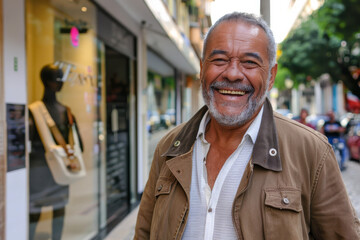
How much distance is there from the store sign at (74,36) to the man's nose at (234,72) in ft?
12.3

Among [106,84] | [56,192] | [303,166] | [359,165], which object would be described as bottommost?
[359,165]

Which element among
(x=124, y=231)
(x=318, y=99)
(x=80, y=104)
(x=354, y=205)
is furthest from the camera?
(x=318, y=99)

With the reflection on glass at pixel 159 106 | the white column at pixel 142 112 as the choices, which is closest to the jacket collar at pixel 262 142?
the white column at pixel 142 112

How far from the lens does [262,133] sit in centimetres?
177

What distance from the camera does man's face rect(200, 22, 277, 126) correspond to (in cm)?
179

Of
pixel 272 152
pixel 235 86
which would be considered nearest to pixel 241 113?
pixel 235 86

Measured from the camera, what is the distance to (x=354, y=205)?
7062mm

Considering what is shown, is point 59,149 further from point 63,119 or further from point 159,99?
point 159,99

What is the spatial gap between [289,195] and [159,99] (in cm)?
1033

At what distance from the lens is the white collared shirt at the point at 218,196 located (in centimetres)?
170

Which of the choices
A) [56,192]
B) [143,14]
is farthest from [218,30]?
[143,14]

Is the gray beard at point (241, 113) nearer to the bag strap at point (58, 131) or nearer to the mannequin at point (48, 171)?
the mannequin at point (48, 171)

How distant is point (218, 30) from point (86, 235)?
435 cm

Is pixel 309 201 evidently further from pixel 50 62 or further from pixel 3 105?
pixel 50 62
